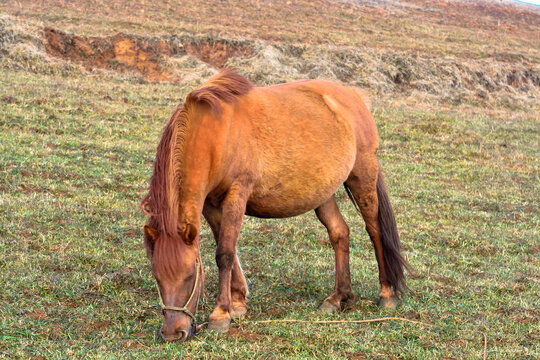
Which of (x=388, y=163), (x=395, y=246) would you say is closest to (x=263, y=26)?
(x=388, y=163)

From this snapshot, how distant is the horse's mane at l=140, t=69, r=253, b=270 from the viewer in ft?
14.1

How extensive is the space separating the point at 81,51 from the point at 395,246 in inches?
779

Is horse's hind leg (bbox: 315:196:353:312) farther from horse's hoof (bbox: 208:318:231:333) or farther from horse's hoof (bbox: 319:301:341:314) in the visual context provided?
horse's hoof (bbox: 208:318:231:333)

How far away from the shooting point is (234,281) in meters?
5.49

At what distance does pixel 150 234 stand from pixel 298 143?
70.2 inches

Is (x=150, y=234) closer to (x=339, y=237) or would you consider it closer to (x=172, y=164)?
(x=172, y=164)

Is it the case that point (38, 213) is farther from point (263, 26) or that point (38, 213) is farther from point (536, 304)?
point (263, 26)

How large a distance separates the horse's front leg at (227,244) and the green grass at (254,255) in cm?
15

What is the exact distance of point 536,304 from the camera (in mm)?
6152

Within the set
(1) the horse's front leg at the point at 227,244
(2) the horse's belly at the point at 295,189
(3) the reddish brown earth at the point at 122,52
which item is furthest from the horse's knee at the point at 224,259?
(3) the reddish brown earth at the point at 122,52

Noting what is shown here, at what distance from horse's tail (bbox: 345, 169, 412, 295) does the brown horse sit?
0.01m

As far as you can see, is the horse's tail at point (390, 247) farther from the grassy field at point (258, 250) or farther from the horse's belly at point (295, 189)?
the horse's belly at point (295, 189)

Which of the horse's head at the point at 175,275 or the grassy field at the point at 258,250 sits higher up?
the horse's head at the point at 175,275

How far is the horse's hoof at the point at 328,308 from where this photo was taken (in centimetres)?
567
